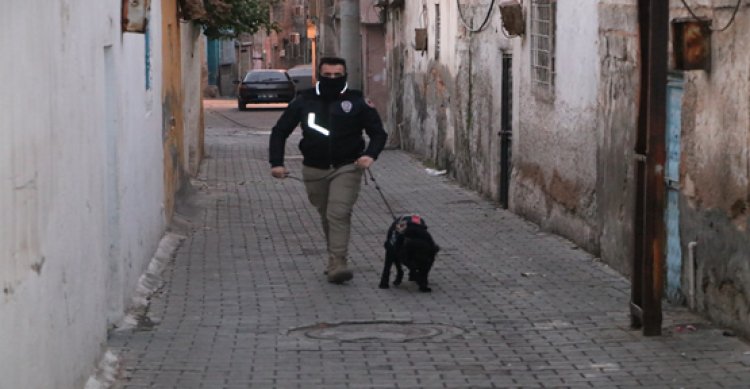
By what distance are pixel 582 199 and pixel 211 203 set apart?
251 inches

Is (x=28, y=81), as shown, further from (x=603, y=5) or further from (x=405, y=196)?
(x=405, y=196)

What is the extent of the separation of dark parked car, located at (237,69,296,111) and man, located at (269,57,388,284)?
113 feet

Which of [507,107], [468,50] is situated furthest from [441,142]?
[507,107]

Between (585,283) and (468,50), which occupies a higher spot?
(468,50)

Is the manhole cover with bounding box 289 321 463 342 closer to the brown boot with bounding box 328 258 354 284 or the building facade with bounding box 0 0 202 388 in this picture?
the building facade with bounding box 0 0 202 388

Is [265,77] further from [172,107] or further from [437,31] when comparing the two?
[172,107]

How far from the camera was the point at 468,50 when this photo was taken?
2078cm

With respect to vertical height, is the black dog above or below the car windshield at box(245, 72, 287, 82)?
below

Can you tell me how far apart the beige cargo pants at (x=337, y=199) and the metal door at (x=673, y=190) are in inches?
101

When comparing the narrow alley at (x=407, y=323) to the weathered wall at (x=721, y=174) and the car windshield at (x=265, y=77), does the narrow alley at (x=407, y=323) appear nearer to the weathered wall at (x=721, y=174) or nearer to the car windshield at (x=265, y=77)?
the weathered wall at (x=721, y=174)

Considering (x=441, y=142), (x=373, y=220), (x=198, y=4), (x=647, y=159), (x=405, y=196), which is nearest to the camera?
(x=647, y=159)

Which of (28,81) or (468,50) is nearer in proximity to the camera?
(28,81)

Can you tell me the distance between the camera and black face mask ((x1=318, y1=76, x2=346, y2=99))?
12.0 metres

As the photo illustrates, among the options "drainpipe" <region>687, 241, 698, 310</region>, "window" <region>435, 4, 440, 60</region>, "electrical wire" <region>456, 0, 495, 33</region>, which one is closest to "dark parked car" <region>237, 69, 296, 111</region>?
"window" <region>435, 4, 440, 60</region>
